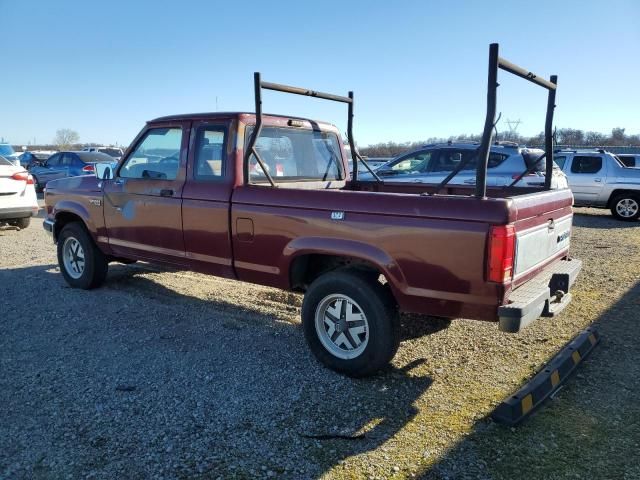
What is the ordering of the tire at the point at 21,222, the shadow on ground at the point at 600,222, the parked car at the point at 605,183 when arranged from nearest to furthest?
the tire at the point at 21,222 < the shadow on ground at the point at 600,222 < the parked car at the point at 605,183

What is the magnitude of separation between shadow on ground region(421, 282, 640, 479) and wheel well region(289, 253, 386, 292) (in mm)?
1601

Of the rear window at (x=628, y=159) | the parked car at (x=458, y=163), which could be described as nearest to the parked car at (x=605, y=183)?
the rear window at (x=628, y=159)

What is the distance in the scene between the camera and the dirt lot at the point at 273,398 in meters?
2.85

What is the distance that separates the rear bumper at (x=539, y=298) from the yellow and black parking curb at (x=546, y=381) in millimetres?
456

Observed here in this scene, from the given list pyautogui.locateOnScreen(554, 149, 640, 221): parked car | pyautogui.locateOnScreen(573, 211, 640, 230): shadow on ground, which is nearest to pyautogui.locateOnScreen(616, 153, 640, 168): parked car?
pyautogui.locateOnScreen(554, 149, 640, 221): parked car

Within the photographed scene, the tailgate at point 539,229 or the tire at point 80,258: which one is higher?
the tailgate at point 539,229

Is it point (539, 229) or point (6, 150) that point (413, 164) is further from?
point (6, 150)

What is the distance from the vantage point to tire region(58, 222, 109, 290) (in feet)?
19.5

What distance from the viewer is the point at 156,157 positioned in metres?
5.20

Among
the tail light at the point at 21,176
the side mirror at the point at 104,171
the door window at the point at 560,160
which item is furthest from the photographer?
the door window at the point at 560,160

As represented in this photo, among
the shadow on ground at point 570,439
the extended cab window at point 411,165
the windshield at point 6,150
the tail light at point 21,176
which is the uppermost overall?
the windshield at point 6,150

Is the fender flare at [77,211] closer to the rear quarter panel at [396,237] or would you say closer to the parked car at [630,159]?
the rear quarter panel at [396,237]

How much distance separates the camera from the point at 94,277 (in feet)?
19.7

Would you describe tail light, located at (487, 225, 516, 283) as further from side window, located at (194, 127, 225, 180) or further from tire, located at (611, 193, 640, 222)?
tire, located at (611, 193, 640, 222)
